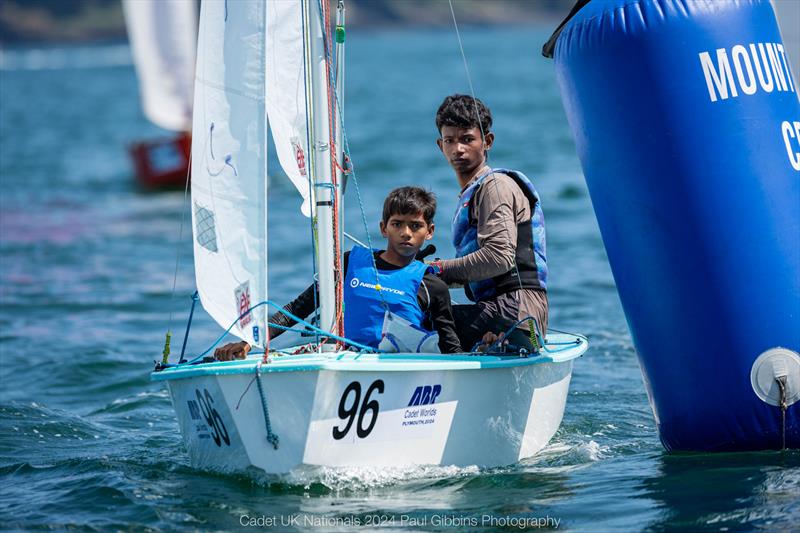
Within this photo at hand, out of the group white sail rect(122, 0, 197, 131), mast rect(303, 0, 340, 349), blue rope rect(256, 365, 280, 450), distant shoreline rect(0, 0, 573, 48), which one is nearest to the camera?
blue rope rect(256, 365, 280, 450)

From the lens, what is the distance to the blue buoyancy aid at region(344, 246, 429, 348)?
5254 millimetres

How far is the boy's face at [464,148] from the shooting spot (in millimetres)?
5621

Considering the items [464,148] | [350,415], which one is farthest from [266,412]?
[464,148]

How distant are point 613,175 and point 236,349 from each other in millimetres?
1821

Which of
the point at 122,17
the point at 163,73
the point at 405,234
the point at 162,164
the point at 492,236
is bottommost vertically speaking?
the point at 492,236

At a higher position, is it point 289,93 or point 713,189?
point 289,93

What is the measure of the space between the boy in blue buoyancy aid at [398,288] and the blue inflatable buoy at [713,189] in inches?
35.7

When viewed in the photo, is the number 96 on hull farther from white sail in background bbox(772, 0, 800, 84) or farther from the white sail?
the white sail

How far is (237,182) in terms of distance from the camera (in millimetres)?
4965

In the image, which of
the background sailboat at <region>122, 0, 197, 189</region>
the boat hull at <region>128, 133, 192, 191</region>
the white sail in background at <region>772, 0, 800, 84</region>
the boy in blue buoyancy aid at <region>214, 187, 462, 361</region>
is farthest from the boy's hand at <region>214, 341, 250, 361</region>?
the boat hull at <region>128, 133, 192, 191</region>

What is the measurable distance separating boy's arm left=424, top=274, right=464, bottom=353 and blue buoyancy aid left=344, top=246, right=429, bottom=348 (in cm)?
6

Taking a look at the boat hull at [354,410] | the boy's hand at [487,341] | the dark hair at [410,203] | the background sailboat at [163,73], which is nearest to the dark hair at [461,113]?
the dark hair at [410,203]

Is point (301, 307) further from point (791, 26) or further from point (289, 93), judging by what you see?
point (791, 26)

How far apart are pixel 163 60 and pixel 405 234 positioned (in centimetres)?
1489
